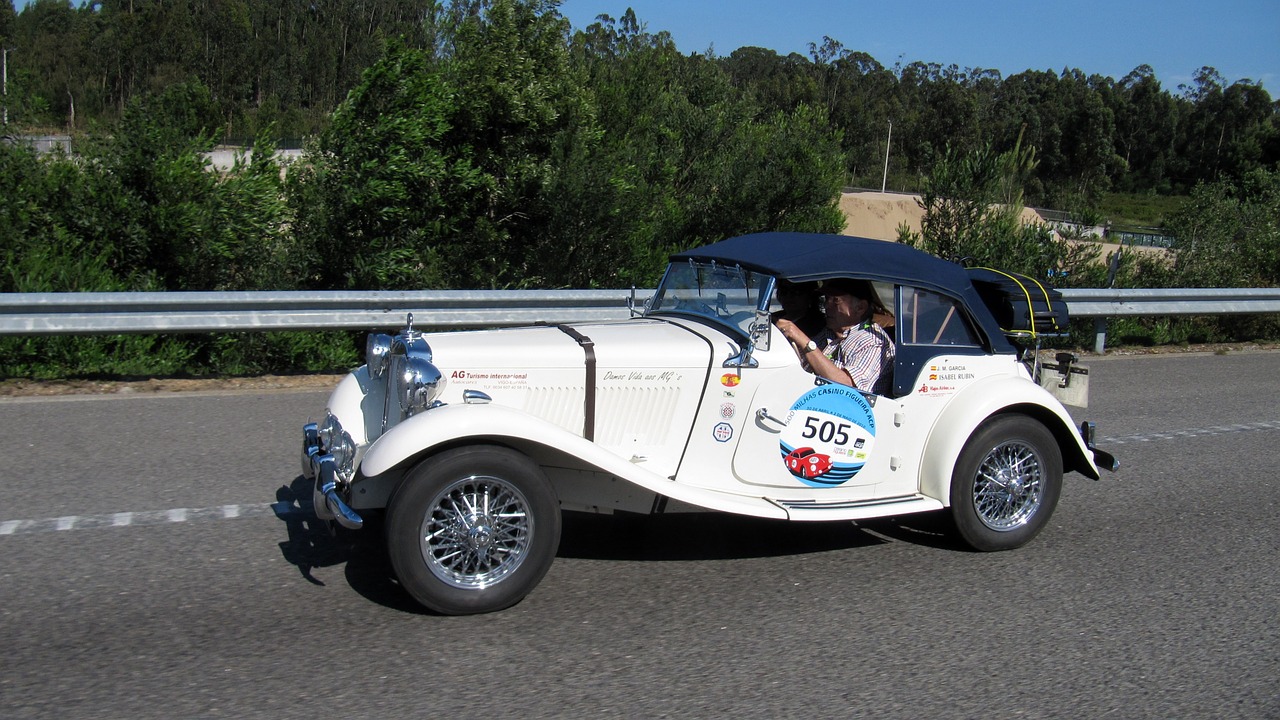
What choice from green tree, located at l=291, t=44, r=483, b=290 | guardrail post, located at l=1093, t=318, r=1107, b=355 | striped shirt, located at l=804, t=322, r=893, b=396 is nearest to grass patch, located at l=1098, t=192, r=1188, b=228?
guardrail post, located at l=1093, t=318, r=1107, b=355

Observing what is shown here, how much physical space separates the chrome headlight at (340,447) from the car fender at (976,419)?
2.85 m

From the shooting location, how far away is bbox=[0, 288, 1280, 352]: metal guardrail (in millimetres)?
7977

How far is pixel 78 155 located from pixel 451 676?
9.71 m

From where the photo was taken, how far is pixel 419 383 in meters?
4.41

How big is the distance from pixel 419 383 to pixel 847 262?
2254mm

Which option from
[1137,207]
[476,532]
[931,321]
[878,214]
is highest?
[1137,207]

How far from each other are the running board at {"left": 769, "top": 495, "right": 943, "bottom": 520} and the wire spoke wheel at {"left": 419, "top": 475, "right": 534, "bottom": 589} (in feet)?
4.30

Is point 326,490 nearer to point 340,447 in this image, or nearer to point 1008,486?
point 340,447

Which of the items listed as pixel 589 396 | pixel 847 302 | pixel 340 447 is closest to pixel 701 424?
pixel 589 396

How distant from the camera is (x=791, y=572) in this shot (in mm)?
5059

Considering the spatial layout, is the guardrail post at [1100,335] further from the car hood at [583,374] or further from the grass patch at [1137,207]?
the grass patch at [1137,207]

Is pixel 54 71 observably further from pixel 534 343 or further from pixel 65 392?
pixel 534 343

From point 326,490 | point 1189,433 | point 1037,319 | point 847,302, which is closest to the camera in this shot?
point 326,490

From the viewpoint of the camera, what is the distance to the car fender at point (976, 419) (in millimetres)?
5262
